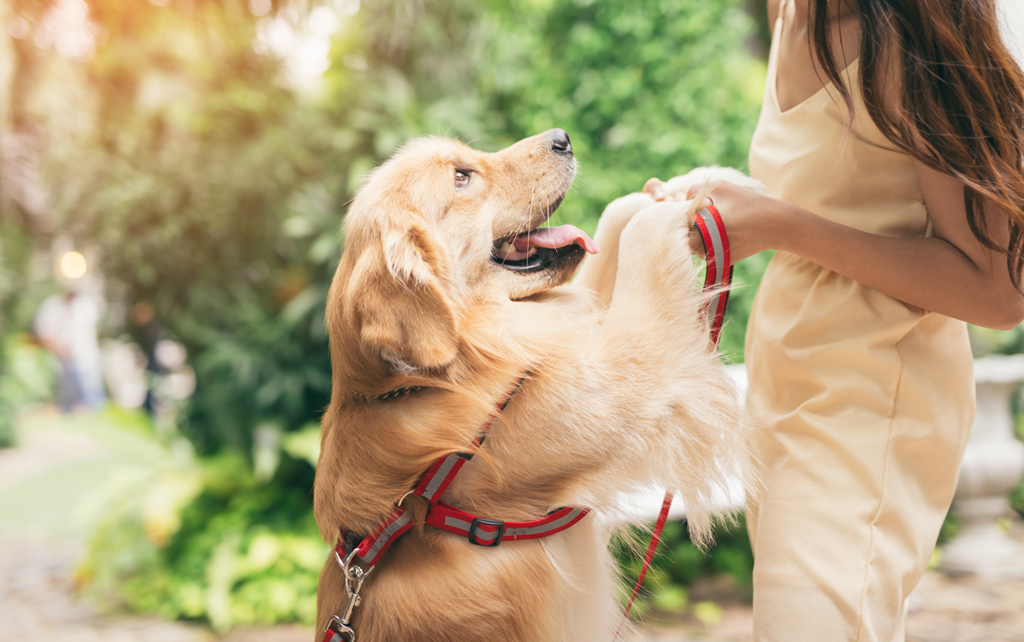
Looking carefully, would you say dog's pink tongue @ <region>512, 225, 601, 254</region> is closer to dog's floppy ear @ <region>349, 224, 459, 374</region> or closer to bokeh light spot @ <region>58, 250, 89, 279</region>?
dog's floppy ear @ <region>349, 224, 459, 374</region>

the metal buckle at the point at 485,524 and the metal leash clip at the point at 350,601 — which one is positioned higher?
the metal buckle at the point at 485,524

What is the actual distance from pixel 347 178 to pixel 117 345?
240 centimetres

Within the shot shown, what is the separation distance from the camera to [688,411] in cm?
134

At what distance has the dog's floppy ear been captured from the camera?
126 cm

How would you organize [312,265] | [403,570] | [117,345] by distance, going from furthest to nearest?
[117,345] < [312,265] < [403,570]

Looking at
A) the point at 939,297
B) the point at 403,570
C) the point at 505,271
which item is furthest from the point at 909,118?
the point at 403,570

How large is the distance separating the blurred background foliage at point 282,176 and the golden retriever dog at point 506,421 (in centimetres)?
237

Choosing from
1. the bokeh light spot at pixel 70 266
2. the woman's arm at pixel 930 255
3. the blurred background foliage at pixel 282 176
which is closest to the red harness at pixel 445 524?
the woman's arm at pixel 930 255

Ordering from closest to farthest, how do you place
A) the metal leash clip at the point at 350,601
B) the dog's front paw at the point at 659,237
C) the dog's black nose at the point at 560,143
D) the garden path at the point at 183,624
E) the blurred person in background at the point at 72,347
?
the metal leash clip at the point at 350,601
the dog's front paw at the point at 659,237
the dog's black nose at the point at 560,143
the garden path at the point at 183,624
the blurred person in background at the point at 72,347

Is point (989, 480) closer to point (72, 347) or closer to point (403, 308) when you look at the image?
point (403, 308)

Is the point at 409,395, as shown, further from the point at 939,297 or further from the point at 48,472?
the point at 48,472

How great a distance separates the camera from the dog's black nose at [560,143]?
5.60ft

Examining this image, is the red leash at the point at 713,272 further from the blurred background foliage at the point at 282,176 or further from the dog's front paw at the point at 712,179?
the blurred background foliage at the point at 282,176

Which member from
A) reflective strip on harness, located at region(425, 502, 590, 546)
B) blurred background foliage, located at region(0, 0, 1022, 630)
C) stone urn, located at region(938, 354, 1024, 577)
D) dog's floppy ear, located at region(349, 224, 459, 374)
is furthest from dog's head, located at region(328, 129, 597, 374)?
stone urn, located at region(938, 354, 1024, 577)
